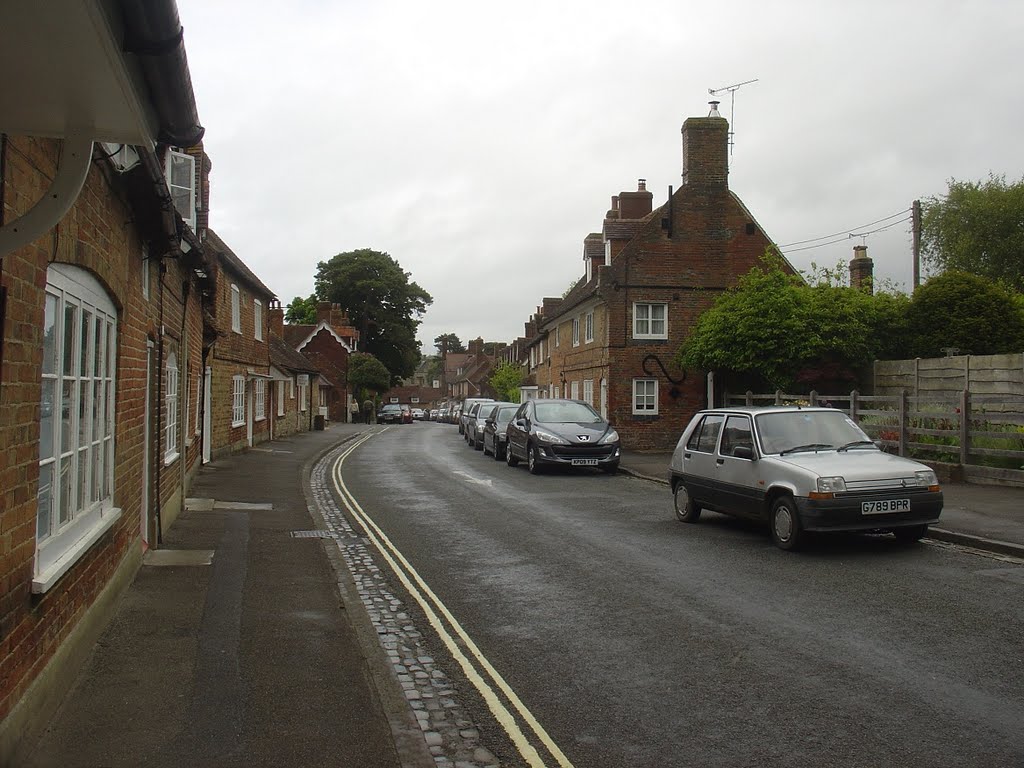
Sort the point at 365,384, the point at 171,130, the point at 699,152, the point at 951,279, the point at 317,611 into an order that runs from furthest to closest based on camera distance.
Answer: the point at 365,384, the point at 699,152, the point at 951,279, the point at 317,611, the point at 171,130

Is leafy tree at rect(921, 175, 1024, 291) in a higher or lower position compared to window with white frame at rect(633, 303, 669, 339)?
higher

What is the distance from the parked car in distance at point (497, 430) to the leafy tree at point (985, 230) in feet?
96.6

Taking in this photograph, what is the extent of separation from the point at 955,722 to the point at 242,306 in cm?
2418

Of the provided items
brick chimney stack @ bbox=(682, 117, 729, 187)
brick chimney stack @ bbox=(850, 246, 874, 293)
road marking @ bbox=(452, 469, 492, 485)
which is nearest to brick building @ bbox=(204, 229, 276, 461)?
road marking @ bbox=(452, 469, 492, 485)

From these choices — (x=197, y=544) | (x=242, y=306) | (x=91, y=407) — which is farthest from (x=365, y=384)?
(x=91, y=407)

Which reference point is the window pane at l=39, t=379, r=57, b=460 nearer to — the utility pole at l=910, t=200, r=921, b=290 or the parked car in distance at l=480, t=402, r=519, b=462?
the parked car in distance at l=480, t=402, r=519, b=462

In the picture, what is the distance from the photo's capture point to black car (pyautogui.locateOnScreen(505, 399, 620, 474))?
19453mm

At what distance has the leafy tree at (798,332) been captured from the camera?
2255 cm

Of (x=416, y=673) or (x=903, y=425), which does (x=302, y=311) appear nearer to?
(x=903, y=425)

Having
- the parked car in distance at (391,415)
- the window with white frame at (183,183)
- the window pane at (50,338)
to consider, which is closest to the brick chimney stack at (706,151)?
the window with white frame at (183,183)

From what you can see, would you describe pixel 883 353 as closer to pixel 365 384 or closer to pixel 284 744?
pixel 284 744

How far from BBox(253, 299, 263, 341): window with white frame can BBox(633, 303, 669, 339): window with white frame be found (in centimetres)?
1234

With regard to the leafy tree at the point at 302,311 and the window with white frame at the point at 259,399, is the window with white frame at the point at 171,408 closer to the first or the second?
the window with white frame at the point at 259,399

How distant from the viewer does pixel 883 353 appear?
24125 mm
